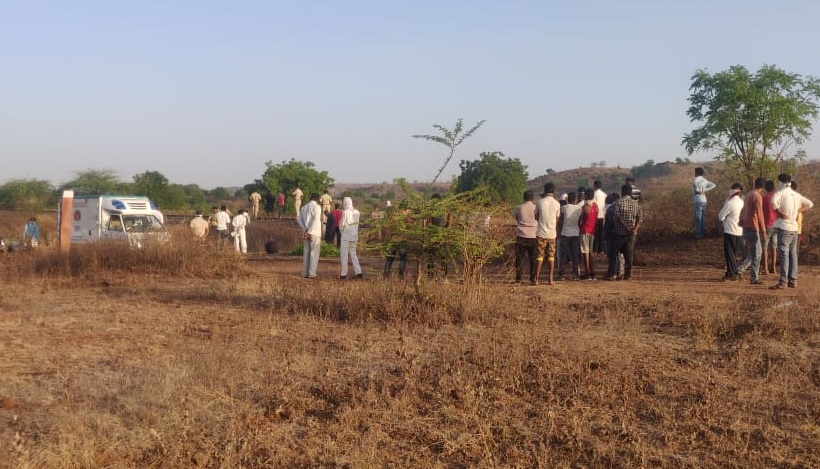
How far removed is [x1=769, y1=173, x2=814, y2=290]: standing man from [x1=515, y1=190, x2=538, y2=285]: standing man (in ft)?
10.9

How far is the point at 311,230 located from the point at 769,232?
7.44 meters

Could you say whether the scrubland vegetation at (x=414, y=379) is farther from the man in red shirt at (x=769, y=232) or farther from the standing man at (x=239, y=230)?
the standing man at (x=239, y=230)

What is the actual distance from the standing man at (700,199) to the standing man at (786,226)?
4.24 metres

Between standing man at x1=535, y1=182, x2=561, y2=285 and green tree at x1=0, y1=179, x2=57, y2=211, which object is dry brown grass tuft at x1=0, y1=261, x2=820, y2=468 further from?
green tree at x1=0, y1=179, x2=57, y2=211

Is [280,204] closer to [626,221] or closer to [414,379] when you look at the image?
[626,221]

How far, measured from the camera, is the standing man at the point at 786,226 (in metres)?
9.98

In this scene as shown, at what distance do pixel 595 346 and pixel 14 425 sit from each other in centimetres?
472

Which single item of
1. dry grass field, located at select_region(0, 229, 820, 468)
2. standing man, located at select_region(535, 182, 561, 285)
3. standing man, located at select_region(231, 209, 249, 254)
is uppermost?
standing man, located at select_region(535, 182, 561, 285)

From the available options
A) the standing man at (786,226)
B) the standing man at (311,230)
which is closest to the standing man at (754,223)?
the standing man at (786,226)

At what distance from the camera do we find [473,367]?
6.11 metres

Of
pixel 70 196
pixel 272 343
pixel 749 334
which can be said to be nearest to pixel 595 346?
pixel 749 334

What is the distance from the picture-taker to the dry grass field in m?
4.50

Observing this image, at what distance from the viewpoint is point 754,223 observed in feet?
34.5

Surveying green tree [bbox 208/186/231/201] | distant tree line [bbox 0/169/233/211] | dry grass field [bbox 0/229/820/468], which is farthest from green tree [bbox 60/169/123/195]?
dry grass field [bbox 0/229/820/468]
